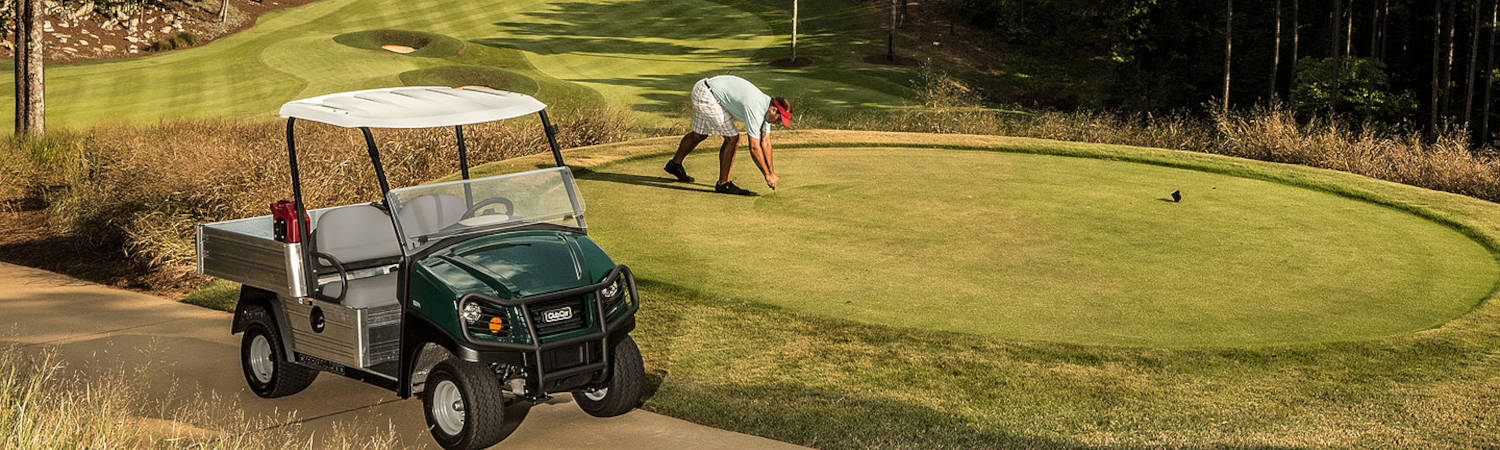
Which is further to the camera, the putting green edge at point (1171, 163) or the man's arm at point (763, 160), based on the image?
the putting green edge at point (1171, 163)

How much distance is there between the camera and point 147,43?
40375mm

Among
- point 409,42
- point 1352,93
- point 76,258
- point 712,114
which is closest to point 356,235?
point 712,114

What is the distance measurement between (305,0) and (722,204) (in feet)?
147

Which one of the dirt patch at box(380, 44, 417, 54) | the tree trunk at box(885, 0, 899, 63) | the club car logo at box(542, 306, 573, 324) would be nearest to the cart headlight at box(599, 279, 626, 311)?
the club car logo at box(542, 306, 573, 324)

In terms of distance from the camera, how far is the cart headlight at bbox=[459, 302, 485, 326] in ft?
20.3

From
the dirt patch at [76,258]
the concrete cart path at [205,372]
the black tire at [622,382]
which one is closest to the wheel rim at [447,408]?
the concrete cart path at [205,372]

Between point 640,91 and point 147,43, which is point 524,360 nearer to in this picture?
point 640,91

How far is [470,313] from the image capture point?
6199mm

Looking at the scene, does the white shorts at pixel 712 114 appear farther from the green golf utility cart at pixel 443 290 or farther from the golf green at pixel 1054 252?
the green golf utility cart at pixel 443 290

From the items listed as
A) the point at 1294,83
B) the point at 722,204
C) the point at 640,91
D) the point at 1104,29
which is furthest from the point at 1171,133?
the point at 1104,29

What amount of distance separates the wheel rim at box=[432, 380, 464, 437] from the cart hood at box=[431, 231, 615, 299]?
0.59m

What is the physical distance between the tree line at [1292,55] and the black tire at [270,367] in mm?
41292

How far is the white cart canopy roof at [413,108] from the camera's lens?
6.56 metres

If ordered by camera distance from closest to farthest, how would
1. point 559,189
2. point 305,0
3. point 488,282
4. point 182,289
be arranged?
point 488,282 < point 559,189 < point 182,289 < point 305,0
